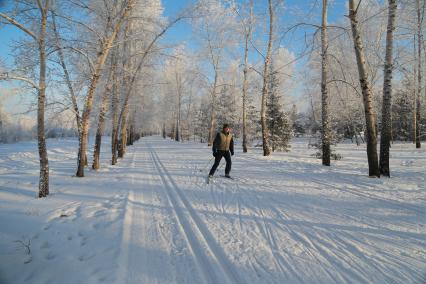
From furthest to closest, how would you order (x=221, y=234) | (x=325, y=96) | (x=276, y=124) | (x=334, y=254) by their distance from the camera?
1. (x=276, y=124)
2. (x=325, y=96)
3. (x=221, y=234)
4. (x=334, y=254)

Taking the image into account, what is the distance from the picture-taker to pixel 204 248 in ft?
10.7

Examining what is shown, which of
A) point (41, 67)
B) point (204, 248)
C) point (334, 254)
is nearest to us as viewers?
point (334, 254)

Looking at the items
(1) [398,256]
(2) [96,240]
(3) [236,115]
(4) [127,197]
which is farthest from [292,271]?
(3) [236,115]

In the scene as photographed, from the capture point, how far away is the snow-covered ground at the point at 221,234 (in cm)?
274

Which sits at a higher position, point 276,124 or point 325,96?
point 325,96

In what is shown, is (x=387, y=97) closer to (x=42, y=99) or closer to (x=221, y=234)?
(x=221, y=234)

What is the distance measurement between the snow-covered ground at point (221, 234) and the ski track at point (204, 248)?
A: 0.05 feet

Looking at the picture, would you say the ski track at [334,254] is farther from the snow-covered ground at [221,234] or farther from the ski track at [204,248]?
the ski track at [204,248]

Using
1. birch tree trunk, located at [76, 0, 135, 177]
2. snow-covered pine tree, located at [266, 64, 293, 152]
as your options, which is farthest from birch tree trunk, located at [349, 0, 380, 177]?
snow-covered pine tree, located at [266, 64, 293, 152]

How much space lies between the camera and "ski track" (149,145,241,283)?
266 centimetres

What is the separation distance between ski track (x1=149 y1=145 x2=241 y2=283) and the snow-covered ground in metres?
0.01

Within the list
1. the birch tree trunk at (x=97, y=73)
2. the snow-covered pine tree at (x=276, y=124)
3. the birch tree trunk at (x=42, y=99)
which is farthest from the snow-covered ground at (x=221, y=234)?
the snow-covered pine tree at (x=276, y=124)

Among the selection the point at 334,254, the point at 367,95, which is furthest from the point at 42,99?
the point at 367,95

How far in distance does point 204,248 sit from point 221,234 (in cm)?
47
